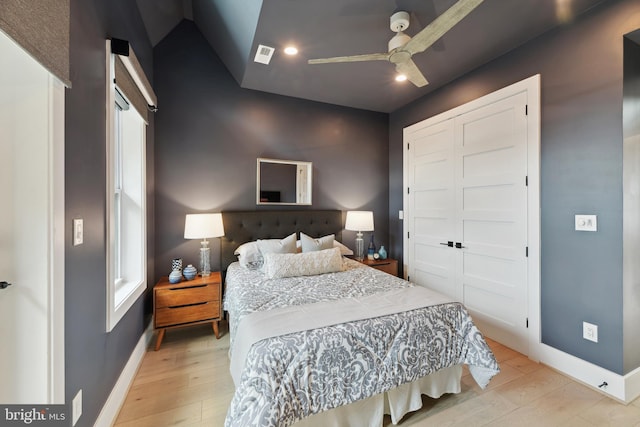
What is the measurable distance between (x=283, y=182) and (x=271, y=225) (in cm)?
59

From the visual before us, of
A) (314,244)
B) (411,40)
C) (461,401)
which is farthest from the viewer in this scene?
(314,244)

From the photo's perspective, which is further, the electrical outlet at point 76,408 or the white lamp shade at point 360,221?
Answer: the white lamp shade at point 360,221

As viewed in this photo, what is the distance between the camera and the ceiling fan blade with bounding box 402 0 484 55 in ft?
4.36

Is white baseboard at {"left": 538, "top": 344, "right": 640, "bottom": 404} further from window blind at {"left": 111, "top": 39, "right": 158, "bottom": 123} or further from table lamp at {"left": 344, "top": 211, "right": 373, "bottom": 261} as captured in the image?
window blind at {"left": 111, "top": 39, "right": 158, "bottom": 123}

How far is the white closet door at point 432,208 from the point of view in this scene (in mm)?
3115

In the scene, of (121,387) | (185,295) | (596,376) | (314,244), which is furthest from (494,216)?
(121,387)

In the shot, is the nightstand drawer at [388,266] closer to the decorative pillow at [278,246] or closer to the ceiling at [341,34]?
the decorative pillow at [278,246]

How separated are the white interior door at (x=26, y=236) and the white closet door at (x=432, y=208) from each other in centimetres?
330

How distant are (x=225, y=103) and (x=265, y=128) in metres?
0.53

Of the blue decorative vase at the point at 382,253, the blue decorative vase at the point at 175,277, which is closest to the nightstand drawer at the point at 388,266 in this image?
the blue decorative vase at the point at 382,253

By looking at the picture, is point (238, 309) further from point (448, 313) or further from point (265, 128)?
point (265, 128)

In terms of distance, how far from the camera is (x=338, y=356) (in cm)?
141

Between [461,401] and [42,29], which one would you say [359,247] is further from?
[42,29]

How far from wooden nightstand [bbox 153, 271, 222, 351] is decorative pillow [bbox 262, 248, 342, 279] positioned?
1.89 feet
